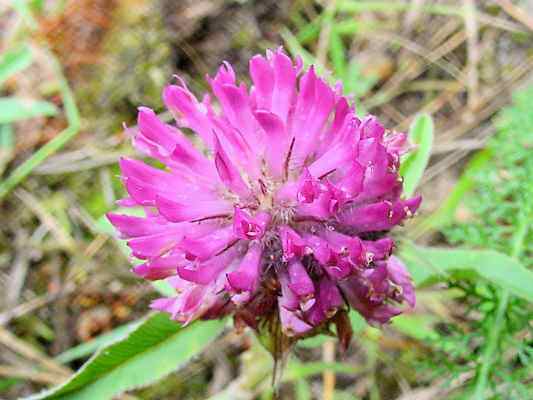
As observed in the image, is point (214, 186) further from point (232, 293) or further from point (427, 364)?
point (427, 364)

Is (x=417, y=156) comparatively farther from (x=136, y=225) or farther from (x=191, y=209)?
(x=136, y=225)

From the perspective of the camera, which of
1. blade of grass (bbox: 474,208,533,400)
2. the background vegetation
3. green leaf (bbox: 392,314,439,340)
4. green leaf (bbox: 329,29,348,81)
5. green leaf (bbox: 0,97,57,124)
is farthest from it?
green leaf (bbox: 329,29,348,81)

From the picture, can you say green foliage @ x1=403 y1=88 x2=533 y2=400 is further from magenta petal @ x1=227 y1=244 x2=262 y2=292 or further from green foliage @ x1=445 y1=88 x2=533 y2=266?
magenta petal @ x1=227 y1=244 x2=262 y2=292

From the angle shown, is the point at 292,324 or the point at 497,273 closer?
the point at 292,324

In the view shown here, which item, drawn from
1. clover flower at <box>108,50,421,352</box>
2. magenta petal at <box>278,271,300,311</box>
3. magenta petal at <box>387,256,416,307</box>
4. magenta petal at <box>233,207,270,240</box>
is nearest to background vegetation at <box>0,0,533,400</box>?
magenta petal at <box>387,256,416,307</box>

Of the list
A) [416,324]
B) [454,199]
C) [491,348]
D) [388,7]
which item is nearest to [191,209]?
[491,348]

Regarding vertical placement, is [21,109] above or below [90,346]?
above

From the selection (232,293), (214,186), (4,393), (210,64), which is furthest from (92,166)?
(232,293)
